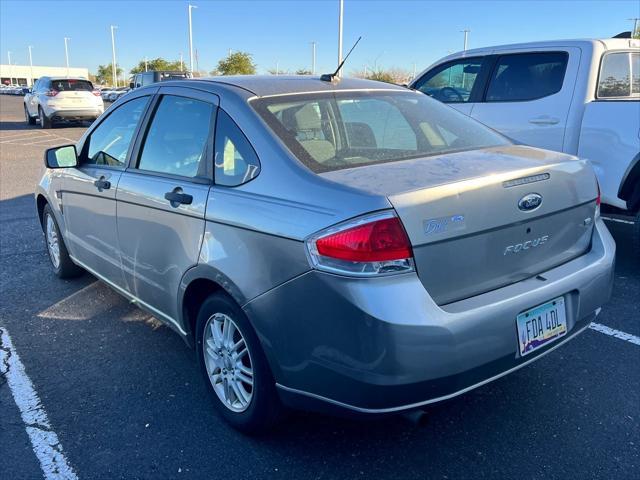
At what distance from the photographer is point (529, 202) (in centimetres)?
254

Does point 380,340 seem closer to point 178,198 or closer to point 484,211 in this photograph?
point 484,211

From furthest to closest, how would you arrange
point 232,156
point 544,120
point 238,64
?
point 238,64
point 544,120
point 232,156

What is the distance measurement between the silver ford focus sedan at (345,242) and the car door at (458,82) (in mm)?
3179


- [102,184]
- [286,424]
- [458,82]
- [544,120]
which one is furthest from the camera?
[458,82]

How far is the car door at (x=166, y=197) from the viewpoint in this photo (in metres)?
2.94

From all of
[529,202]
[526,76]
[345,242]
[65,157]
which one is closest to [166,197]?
[345,242]

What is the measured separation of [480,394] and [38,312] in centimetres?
328

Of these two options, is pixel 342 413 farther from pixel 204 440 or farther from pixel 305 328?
pixel 204 440

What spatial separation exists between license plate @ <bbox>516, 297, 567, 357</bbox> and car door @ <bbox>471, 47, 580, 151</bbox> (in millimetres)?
3211

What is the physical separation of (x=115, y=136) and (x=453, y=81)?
4.30m

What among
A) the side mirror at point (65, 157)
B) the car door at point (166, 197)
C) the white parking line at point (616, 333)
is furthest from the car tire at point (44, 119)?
the white parking line at point (616, 333)

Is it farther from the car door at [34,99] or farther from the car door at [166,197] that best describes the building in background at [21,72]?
the car door at [166,197]

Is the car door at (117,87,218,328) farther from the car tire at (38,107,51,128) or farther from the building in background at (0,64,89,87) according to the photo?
the building in background at (0,64,89,87)

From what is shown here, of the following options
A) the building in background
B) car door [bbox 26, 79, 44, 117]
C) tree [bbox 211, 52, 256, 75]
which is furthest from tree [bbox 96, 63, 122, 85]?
car door [bbox 26, 79, 44, 117]
